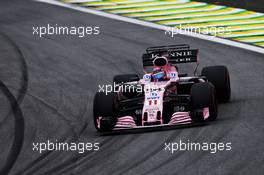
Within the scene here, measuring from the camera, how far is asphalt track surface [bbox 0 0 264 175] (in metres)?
14.7

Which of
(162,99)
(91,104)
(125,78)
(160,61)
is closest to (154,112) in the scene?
(162,99)

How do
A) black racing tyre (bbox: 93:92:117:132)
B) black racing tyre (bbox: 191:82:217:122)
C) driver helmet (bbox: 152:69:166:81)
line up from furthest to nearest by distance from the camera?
driver helmet (bbox: 152:69:166:81) → black racing tyre (bbox: 93:92:117:132) → black racing tyre (bbox: 191:82:217:122)

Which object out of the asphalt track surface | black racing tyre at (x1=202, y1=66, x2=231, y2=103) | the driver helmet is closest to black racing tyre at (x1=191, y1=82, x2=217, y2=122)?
the asphalt track surface

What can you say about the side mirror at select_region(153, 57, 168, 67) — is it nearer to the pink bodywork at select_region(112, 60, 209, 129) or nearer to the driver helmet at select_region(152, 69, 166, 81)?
the driver helmet at select_region(152, 69, 166, 81)

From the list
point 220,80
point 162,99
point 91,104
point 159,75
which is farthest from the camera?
point 91,104

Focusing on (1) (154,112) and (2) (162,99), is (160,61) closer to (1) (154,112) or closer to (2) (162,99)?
(2) (162,99)

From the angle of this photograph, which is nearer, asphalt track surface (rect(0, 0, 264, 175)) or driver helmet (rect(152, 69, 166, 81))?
asphalt track surface (rect(0, 0, 264, 175))

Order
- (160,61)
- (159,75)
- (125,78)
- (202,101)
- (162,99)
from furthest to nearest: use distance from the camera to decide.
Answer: (125,78) → (160,61) → (159,75) → (162,99) → (202,101)

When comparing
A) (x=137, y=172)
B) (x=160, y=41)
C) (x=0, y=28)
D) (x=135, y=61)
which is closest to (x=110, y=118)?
(x=137, y=172)

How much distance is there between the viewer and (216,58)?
942 inches

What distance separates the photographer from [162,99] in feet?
56.4

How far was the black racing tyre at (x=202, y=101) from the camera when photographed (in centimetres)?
1673

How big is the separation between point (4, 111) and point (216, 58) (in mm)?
6958

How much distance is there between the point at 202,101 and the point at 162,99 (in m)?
0.88
